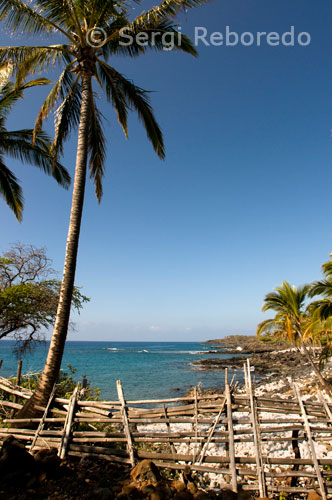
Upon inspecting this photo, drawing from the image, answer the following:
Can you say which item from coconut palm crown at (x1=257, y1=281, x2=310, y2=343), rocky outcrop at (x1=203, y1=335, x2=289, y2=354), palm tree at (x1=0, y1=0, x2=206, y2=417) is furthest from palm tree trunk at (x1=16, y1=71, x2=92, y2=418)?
rocky outcrop at (x1=203, y1=335, x2=289, y2=354)

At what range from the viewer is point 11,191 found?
35.1ft

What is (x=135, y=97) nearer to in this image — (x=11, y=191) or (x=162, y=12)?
(x=162, y=12)

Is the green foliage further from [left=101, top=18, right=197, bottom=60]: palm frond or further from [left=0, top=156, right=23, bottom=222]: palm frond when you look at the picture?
[left=0, top=156, right=23, bottom=222]: palm frond

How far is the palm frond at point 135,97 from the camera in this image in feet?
24.1

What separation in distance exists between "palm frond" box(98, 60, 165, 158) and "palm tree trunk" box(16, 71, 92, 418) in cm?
73

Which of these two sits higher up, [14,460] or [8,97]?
[8,97]

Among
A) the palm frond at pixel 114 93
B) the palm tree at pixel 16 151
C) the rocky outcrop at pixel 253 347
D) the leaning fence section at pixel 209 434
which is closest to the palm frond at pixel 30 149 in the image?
the palm tree at pixel 16 151

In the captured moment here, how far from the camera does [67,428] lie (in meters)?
5.25

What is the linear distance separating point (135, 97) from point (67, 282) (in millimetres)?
5293

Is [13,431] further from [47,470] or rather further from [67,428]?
[47,470]

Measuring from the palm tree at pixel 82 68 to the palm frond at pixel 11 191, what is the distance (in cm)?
373

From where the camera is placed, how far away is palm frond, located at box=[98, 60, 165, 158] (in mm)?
7359

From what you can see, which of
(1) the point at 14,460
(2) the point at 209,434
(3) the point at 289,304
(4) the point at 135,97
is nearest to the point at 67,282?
(1) the point at 14,460

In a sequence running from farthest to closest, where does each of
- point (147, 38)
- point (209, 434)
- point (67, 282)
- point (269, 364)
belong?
point (269, 364) < point (147, 38) < point (67, 282) < point (209, 434)
